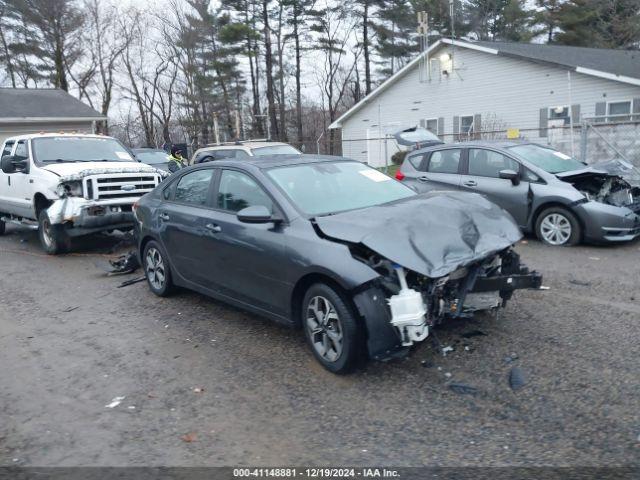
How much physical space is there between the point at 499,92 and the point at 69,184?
715 inches

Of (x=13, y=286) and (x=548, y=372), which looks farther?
(x=13, y=286)

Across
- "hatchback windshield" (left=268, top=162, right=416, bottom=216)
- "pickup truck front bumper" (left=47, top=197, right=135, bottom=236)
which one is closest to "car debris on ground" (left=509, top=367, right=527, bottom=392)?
"hatchback windshield" (left=268, top=162, right=416, bottom=216)

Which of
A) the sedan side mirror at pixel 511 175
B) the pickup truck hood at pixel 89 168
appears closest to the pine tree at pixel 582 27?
the sedan side mirror at pixel 511 175

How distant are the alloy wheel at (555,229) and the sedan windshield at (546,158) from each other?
78 cm

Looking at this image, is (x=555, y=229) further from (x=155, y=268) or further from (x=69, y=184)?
(x=69, y=184)

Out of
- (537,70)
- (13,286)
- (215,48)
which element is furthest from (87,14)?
(13,286)

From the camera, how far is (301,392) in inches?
163

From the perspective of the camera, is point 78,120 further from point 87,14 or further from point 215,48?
point 87,14

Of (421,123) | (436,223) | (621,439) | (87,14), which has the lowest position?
(621,439)

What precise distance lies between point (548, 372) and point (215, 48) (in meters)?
39.4

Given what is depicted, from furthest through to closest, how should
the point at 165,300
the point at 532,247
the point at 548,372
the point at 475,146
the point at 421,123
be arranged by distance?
the point at 421,123 → the point at 475,146 → the point at 532,247 → the point at 165,300 → the point at 548,372

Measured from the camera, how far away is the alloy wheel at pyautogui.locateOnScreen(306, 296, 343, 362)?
4301 millimetres

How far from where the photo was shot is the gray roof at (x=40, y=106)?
85.9 ft

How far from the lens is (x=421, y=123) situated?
85.0 feet
